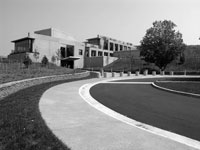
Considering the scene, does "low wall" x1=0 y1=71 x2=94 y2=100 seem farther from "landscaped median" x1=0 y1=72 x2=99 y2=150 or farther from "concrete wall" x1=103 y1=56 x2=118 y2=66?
"concrete wall" x1=103 y1=56 x2=118 y2=66

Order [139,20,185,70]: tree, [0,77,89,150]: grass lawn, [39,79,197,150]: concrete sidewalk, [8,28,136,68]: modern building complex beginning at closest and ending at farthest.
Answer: [0,77,89,150]: grass lawn < [39,79,197,150]: concrete sidewalk < [139,20,185,70]: tree < [8,28,136,68]: modern building complex

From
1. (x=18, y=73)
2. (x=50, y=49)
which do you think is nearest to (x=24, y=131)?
(x=18, y=73)

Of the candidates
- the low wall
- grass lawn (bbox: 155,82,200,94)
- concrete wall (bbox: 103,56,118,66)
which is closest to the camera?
the low wall

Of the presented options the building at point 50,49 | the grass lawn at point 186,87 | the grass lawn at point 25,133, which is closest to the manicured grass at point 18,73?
the grass lawn at point 25,133

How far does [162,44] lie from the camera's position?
40.6 metres

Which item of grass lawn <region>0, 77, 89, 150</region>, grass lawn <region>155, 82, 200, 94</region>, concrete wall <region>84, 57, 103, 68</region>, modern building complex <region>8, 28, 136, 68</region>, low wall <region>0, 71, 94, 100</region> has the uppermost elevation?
modern building complex <region>8, 28, 136, 68</region>

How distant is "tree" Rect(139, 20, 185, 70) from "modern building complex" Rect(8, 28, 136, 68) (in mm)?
18207

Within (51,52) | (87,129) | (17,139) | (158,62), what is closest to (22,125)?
(17,139)

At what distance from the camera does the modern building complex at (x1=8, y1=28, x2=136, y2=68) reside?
47312 millimetres

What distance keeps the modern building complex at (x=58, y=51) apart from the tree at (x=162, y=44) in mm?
18207

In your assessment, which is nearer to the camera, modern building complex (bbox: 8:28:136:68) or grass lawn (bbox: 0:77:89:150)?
grass lawn (bbox: 0:77:89:150)

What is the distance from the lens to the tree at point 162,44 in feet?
132

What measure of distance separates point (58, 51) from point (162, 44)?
30556 millimetres

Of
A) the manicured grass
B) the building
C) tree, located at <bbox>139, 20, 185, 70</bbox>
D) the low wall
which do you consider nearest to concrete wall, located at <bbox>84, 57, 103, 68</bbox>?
the building
